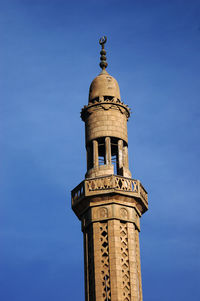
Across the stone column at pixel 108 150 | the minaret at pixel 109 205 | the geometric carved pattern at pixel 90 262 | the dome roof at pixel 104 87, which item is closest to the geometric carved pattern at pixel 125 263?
the minaret at pixel 109 205

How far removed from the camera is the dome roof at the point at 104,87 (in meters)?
40.5

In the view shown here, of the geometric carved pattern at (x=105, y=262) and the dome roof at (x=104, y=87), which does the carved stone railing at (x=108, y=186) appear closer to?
the geometric carved pattern at (x=105, y=262)

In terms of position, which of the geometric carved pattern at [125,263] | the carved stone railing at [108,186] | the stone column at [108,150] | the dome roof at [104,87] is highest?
the dome roof at [104,87]

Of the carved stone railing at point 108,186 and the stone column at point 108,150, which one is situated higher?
the stone column at point 108,150

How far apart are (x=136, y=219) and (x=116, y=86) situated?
7.29 metres

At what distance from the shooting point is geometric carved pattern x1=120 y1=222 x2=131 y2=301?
3534cm

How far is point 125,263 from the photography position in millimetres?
36062

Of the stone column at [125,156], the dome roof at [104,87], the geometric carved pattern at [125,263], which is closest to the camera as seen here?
Result: the geometric carved pattern at [125,263]

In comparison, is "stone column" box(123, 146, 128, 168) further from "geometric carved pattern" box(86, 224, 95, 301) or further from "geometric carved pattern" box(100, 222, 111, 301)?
"geometric carved pattern" box(86, 224, 95, 301)

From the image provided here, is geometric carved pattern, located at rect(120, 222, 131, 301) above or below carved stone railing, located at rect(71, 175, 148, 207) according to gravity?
below

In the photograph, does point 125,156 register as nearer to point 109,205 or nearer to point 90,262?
point 109,205

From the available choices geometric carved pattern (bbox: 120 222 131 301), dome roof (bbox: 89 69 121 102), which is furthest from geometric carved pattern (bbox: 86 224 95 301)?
dome roof (bbox: 89 69 121 102)

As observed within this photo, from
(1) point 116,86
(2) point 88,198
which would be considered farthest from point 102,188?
(1) point 116,86

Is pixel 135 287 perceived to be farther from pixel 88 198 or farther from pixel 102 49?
pixel 102 49
